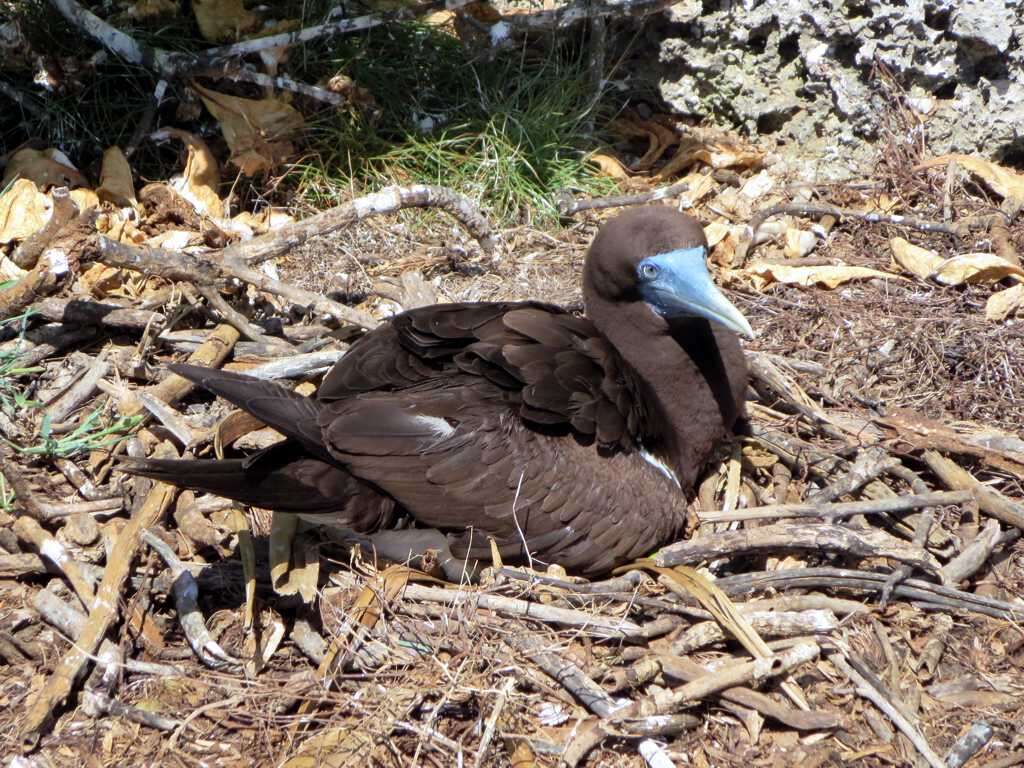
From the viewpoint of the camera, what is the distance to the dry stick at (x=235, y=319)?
4.55 metres

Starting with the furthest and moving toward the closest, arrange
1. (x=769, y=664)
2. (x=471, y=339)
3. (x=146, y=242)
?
(x=146, y=242) < (x=471, y=339) < (x=769, y=664)

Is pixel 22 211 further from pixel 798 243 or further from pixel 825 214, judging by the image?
pixel 825 214

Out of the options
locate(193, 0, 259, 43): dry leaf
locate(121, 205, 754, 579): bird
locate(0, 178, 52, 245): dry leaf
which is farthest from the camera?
locate(193, 0, 259, 43): dry leaf

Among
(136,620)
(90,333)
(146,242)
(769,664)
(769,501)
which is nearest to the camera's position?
(769,664)

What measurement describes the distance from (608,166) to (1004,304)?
2.07m

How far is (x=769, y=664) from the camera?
130 inches

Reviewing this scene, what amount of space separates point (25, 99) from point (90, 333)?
A: 1.44 m

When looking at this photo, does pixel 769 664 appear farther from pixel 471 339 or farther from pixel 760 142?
pixel 760 142

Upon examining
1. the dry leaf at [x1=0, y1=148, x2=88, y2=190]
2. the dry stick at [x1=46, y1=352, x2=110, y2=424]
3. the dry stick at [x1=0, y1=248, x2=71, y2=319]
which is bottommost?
the dry stick at [x1=46, y1=352, x2=110, y2=424]

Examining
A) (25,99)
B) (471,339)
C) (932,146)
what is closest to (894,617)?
(471,339)

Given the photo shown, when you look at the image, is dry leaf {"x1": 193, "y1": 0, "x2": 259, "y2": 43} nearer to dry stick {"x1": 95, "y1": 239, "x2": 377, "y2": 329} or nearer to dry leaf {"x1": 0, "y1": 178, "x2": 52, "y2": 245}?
dry leaf {"x1": 0, "y1": 178, "x2": 52, "y2": 245}

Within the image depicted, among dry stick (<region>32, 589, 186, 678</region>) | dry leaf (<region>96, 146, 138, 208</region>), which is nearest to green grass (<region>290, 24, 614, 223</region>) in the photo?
dry leaf (<region>96, 146, 138, 208</region>)

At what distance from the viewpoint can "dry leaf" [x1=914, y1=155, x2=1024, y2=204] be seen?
559 cm

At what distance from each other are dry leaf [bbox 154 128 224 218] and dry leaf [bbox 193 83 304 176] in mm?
124
